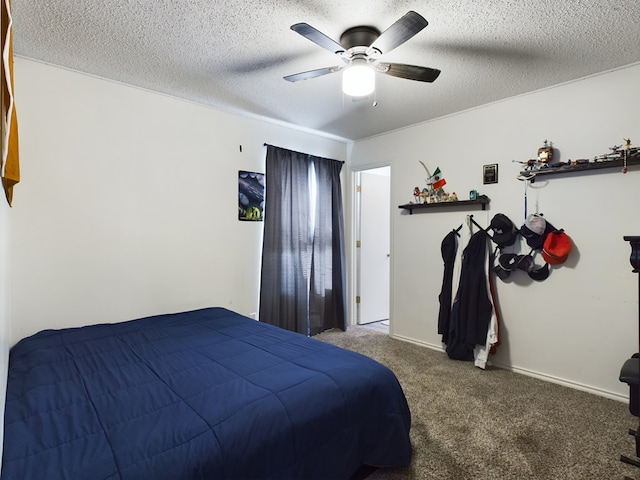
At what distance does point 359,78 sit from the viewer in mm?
2012

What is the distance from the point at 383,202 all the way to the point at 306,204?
1377 millimetres

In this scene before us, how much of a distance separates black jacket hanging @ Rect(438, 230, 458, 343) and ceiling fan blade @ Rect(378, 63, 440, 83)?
1717 mm

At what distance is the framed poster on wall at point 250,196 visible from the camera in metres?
3.44

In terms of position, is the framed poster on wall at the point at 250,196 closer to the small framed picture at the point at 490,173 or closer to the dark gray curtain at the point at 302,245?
the dark gray curtain at the point at 302,245

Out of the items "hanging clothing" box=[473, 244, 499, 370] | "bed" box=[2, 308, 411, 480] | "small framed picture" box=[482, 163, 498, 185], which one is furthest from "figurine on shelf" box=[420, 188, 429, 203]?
"bed" box=[2, 308, 411, 480]

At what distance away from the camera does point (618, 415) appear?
222 cm

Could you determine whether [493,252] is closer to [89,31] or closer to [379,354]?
[379,354]

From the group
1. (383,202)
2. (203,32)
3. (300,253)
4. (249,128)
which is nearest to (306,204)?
(300,253)

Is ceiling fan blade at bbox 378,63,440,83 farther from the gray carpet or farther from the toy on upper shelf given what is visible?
the gray carpet

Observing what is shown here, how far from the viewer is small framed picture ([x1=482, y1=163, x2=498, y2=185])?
3.08 m

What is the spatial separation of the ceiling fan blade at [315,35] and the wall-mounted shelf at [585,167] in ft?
6.22

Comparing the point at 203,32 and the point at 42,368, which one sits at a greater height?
the point at 203,32

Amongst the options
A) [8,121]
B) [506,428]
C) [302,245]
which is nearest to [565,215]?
[506,428]

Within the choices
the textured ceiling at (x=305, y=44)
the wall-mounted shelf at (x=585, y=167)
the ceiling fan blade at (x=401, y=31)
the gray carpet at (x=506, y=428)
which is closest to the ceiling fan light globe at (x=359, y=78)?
the ceiling fan blade at (x=401, y=31)
